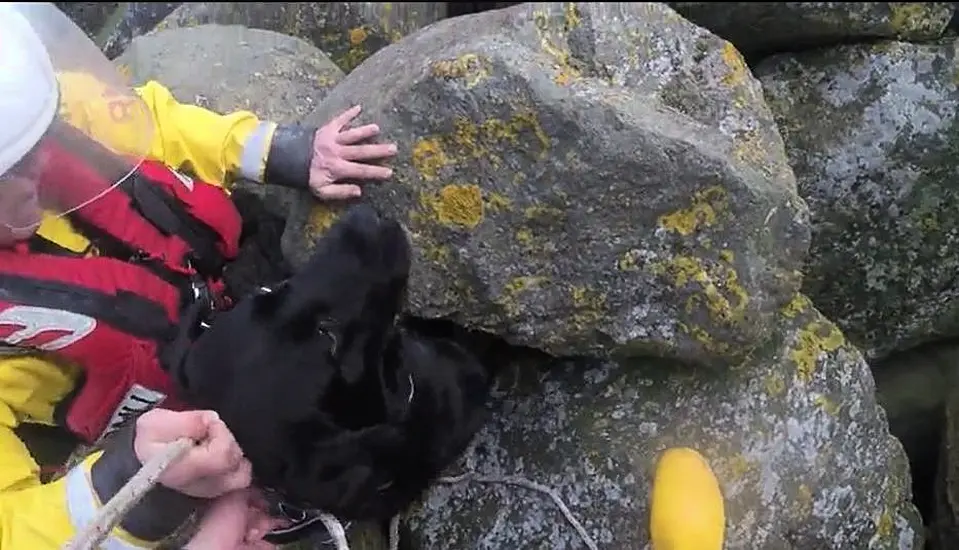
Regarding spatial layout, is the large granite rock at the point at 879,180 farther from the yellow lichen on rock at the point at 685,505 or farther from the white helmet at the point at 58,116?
the white helmet at the point at 58,116

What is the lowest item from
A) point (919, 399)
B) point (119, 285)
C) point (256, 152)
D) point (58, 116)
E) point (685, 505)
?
point (919, 399)

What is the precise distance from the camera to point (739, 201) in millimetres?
1572

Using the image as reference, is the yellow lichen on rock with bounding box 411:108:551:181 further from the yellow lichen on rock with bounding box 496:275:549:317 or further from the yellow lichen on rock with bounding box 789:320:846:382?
the yellow lichen on rock with bounding box 789:320:846:382

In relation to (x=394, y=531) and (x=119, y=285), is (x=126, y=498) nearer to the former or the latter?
(x=119, y=285)

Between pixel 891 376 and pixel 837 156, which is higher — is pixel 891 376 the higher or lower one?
the lower one

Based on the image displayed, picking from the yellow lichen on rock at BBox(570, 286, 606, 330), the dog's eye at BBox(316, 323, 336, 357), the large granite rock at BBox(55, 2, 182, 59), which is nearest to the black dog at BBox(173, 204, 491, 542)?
the dog's eye at BBox(316, 323, 336, 357)

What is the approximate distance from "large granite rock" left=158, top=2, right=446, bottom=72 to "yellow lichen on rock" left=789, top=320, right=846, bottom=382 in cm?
121

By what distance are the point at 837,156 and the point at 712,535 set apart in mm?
810

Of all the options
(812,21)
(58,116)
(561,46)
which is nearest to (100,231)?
(58,116)

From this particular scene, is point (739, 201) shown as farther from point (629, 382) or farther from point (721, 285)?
point (629, 382)

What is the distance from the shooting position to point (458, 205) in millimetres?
1578

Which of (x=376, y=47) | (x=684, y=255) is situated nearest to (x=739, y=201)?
(x=684, y=255)

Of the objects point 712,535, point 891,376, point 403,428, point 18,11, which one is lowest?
point 891,376

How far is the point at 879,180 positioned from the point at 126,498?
55.3 inches
